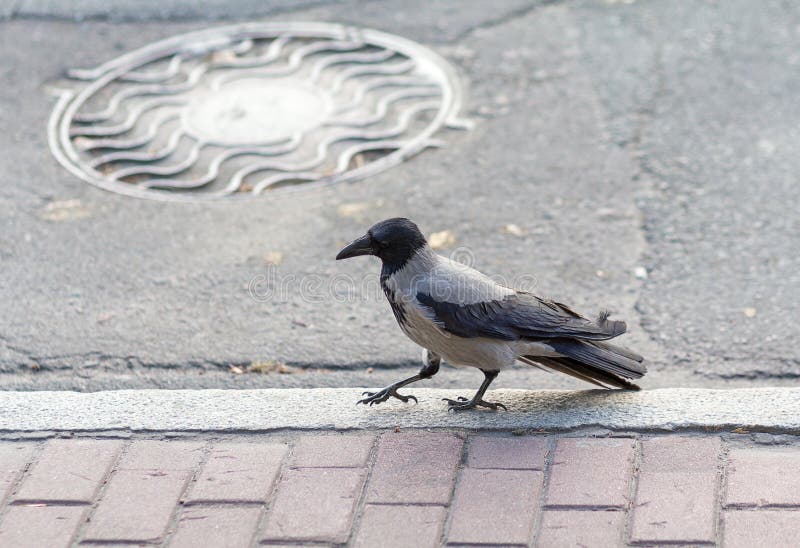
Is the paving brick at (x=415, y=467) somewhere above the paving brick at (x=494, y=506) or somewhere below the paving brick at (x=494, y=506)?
above

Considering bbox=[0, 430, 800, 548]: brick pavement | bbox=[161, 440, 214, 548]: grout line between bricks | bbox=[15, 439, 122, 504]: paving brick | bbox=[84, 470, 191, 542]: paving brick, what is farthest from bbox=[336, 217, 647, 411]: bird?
bbox=[15, 439, 122, 504]: paving brick

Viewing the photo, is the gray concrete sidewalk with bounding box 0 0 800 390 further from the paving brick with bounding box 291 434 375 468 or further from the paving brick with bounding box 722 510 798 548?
the paving brick with bounding box 722 510 798 548

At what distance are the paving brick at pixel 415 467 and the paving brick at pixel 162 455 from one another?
594 mm

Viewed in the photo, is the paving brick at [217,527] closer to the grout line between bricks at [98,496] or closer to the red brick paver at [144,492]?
the red brick paver at [144,492]

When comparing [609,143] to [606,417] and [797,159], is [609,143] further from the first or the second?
[606,417]

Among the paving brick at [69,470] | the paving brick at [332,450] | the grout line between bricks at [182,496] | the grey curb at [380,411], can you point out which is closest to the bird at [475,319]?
the grey curb at [380,411]

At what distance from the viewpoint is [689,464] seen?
3090 mm

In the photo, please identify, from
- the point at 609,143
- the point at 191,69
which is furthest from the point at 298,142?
the point at 609,143

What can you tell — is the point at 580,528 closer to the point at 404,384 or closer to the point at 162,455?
the point at 404,384

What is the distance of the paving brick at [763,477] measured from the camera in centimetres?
294

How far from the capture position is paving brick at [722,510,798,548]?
109 inches

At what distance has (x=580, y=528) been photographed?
9.40 ft

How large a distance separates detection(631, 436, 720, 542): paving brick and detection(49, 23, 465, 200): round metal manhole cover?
92.8 inches

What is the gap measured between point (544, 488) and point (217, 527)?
3.19 feet
